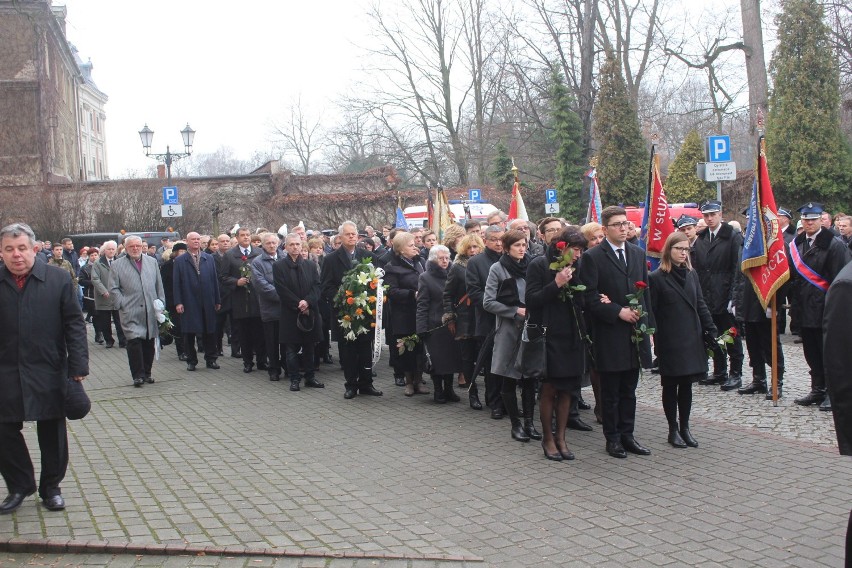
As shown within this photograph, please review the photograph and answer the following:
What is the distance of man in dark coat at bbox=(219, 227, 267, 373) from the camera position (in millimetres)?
13453

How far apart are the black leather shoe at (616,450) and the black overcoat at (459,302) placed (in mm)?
2460

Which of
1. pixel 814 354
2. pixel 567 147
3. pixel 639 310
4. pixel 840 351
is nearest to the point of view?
pixel 840 351

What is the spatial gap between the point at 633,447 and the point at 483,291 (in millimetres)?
2397

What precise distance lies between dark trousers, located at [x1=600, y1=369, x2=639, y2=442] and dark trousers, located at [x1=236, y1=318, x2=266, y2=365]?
23.5 feet

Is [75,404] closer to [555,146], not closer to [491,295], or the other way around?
[491,295]

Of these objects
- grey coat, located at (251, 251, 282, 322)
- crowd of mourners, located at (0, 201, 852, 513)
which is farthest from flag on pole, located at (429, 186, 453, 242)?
grey coat, located at (251, 251, 282, 322)

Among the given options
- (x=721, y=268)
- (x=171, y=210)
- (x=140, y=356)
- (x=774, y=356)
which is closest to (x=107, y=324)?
(x=140, y=356)

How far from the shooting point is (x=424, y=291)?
1037 cm

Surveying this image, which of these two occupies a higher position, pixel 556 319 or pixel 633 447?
pixel 556 319

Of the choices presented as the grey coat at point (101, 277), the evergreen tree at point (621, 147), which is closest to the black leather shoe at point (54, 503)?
the grey coat at point (101, 277)

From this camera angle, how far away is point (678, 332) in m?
7.75

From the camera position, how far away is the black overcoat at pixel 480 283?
9266mm

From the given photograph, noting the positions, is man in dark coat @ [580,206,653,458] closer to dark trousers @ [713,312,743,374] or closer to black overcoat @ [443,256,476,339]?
black overcoat @ [443,256,476,339]

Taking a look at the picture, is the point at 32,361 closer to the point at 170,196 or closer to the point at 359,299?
the point at 359,299
